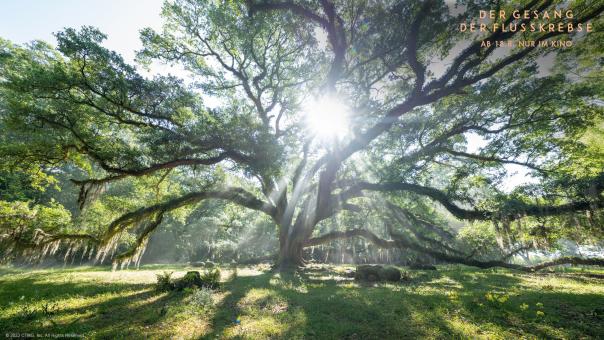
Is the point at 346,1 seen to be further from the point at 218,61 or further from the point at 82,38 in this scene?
the point at 82,38

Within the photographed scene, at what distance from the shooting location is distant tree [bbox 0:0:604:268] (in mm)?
9875

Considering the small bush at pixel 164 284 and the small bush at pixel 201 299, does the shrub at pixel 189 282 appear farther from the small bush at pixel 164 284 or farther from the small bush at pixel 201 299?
the small bush at pixel 201 299

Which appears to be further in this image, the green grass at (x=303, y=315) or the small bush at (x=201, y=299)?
the small bush at (x=201, y=299)

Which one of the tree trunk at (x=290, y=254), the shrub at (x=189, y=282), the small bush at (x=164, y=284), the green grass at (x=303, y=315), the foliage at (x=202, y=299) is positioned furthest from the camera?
the tree trunk at (x=290, y=254)

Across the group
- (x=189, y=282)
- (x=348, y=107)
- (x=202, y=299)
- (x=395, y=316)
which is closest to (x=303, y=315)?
(x=395, y=316)

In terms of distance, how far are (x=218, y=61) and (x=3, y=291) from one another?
1403cm

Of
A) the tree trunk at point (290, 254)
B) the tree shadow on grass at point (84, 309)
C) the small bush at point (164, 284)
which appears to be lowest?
the tree shadow on grass at point (84, 309)

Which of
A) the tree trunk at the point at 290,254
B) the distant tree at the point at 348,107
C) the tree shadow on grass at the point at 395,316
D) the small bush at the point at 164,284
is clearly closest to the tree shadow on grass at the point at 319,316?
the tree shadow on grass at the point at 395,316

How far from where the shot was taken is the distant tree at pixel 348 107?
9875mm

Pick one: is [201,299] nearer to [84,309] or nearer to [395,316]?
[84,309]

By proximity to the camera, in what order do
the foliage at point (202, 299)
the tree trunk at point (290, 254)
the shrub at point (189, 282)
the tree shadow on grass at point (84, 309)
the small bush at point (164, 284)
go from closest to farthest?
the tree shadow on grass at point (84, 309)
the foliage at point (202, 299)
the small bush at point (164, 284)
the shrub at point (189, 282)
the tree trunk at point (290, 254)

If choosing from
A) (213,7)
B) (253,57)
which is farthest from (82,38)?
(253,57)

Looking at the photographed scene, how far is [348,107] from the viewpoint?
46.4 ft

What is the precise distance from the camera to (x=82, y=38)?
967 centimetres
